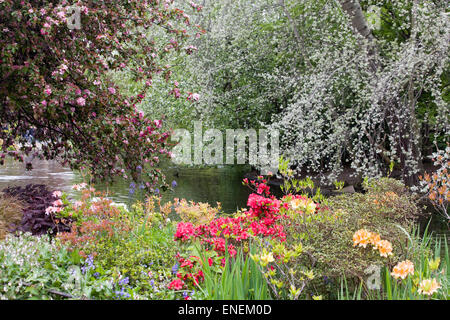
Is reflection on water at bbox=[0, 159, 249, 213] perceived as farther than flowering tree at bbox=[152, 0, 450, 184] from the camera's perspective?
Yes

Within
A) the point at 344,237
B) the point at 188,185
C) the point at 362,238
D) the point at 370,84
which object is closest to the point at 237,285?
the point at 362,238

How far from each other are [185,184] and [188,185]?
360 mm

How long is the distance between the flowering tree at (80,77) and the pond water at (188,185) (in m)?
4.06

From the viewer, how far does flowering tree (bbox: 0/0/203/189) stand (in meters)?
4.53

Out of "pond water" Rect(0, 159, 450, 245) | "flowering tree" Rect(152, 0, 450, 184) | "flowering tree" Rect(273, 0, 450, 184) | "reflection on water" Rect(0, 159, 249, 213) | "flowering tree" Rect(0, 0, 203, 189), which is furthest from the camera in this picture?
"reflection on water" Rect(0, 159, 249, 213)

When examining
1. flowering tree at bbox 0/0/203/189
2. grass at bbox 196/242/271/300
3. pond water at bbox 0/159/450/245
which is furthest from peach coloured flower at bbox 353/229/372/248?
pond water at bbox 0/159/450/245

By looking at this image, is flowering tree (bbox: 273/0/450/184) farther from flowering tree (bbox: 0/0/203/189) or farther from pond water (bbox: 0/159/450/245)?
flowering tree (bbox: 0/0/203/189)

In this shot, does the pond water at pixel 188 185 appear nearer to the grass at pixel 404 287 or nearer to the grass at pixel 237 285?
the grass at pixel 404 287

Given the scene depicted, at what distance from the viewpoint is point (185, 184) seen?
16750 millimetres
